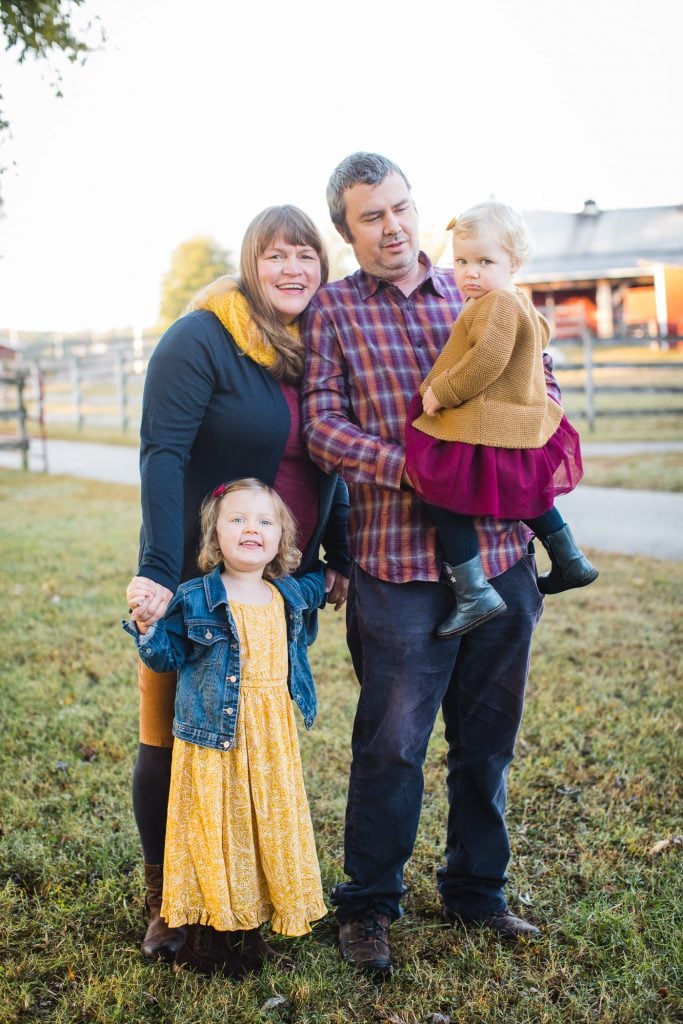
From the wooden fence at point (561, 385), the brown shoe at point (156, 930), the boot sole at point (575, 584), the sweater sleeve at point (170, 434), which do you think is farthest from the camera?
the wooden fence at point (561, 385)

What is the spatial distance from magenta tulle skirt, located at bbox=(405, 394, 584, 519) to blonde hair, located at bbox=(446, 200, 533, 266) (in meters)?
0.48

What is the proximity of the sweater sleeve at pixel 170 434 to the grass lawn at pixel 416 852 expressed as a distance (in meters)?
1.20

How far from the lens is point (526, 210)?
113ft

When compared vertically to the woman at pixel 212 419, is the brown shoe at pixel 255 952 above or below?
below

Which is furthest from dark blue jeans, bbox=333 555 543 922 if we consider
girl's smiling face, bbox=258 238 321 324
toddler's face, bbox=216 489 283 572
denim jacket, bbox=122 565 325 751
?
girl's smiling face, bbox=258 238 321 324

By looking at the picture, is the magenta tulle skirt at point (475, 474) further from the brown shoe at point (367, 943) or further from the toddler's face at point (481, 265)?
the brown shoe at point (367, 943)

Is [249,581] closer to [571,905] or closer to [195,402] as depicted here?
[195,402]

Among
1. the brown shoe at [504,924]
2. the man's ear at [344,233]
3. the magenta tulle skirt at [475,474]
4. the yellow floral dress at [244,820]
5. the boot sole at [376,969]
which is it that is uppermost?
the man's ear at [344,233]

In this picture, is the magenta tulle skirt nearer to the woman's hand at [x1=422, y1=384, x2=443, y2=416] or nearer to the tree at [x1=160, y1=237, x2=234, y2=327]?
the woman's hand at [x1=422, y1=384, x2=443, y2=416]

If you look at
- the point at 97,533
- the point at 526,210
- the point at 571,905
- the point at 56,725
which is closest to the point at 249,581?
the point at 571,905

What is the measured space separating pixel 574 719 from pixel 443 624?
2160 millimetres

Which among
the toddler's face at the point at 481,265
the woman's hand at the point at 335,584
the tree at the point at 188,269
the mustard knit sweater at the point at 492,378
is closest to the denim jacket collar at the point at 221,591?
the woman's hand at the point at 335,584

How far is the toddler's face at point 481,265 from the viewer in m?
2.55

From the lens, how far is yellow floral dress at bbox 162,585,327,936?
2.50 meters
